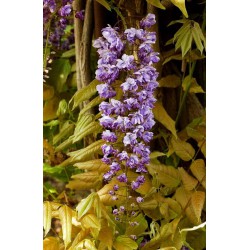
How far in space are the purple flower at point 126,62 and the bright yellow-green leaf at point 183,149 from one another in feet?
0.74

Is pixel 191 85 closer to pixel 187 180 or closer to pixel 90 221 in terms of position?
pixel 187 180

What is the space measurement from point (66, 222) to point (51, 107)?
1.09ft

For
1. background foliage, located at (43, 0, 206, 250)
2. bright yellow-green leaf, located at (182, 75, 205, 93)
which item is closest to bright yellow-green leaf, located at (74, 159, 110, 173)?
background foliage, located at (43, 0, 206, 250)

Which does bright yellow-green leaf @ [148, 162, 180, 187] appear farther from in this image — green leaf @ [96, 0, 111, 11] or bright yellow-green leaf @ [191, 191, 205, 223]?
green leaf @ [96, 0, 111, 11]

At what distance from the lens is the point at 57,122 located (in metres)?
1.53

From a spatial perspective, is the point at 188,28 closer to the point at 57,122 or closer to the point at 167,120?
the point at 167,120

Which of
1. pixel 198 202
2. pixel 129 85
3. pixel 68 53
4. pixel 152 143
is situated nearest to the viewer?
pixel 129 85

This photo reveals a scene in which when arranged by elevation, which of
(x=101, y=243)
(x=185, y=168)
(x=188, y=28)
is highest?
(x=188, y=28)

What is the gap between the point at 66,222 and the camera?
4.26 ft

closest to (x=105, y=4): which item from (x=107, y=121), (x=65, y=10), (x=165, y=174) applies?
(x=65, y=10)

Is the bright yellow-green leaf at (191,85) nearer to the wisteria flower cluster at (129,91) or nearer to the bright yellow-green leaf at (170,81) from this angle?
the bright yellow-green leaf at (170,81)

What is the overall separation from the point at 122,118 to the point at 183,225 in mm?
261
